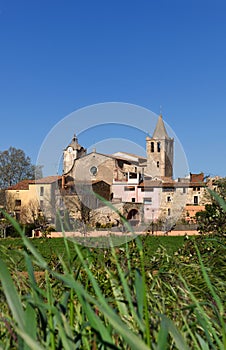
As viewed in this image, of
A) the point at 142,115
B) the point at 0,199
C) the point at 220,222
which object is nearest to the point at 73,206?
the point at 142,115

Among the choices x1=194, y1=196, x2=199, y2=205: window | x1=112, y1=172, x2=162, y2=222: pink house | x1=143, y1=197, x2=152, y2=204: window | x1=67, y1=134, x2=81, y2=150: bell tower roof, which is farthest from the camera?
x1=194, y1=196, x2=199, y2=205: window

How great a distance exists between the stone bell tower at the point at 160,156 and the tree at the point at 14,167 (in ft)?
132

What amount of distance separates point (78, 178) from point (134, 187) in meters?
1.18

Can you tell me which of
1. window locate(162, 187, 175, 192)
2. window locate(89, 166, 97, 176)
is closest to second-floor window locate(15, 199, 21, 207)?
window locate(162, 187, 175, 192)

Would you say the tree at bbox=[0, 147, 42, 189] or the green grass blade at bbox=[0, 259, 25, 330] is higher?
the tree at bbox=[0, 147, 42, 189]

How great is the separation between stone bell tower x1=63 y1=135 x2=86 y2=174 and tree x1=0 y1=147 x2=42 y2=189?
4013 centimetres

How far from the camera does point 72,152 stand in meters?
11.6

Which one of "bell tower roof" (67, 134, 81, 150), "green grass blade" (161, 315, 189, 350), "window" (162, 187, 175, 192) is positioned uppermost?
"bell tower roof" (67, 134, 81, 150)

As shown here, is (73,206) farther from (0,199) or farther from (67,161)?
(0,199)

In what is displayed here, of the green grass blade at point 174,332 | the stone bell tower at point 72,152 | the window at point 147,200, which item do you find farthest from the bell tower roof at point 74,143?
the green grass blade at point 174,332

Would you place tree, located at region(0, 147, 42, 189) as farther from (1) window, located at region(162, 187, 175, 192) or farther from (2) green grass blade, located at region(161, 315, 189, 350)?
(2) green grass blade, located at region(161, 315, 189, 350)

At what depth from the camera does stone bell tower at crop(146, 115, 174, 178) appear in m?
11.1

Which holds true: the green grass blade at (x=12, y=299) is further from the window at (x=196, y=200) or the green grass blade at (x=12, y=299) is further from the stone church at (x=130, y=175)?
the window at (x=196, y=200)

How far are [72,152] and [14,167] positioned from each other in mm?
41582
